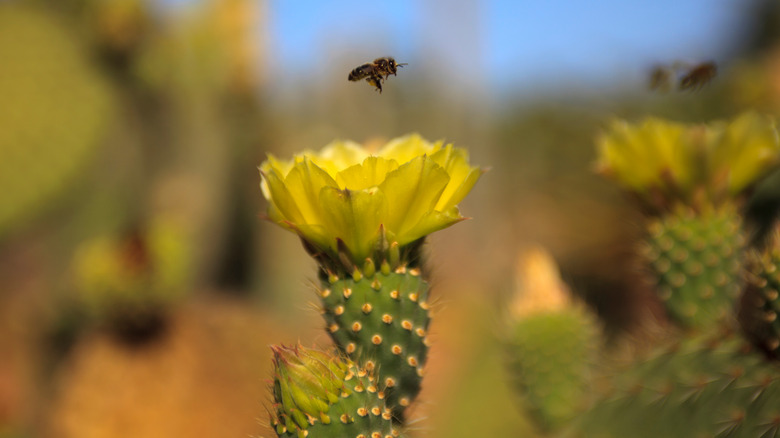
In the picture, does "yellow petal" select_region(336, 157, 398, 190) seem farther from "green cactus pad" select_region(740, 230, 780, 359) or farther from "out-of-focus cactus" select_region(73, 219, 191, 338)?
"out-of-focus cactus" select_region(73, 219, 191, 338)

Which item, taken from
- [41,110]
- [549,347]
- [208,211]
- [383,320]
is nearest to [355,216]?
[383,320]

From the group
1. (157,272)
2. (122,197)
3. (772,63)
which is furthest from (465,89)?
(157,272)

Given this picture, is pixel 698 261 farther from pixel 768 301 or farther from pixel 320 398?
pixel 320 398

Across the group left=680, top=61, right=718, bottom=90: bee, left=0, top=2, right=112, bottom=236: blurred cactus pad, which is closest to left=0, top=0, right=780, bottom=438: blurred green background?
left=0, top=2, right=112, bottom=236: blurred cactus pad

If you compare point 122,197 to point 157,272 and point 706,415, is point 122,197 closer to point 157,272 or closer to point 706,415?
point 157,272

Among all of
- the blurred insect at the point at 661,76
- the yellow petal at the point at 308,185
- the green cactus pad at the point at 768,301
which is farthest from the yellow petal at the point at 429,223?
the blurred insect at the point at 661,76
